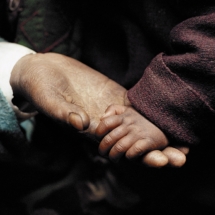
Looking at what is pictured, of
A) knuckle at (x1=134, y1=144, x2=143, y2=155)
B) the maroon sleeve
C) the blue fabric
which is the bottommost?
the blue fabric

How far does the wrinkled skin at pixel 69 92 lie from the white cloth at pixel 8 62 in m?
0.01

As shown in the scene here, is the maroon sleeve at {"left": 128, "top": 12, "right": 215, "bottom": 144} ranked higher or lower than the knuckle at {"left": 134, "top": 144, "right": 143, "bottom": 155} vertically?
higher

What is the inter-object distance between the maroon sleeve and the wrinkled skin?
0.04 m

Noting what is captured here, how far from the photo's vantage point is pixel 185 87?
48 cm

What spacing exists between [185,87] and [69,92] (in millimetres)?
184

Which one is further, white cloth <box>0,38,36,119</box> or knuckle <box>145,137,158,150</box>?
white cloth <box>0,38,36,119</box>

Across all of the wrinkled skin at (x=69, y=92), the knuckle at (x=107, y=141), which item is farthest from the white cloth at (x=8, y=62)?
the knuckle at (x=107, y=141)

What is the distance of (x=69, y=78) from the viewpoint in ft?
1.84

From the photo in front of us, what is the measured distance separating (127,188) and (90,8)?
1.49 ft

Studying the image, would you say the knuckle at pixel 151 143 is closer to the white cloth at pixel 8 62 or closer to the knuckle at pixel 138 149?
the knuckle at pixel 138 149

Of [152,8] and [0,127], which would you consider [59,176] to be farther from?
[152,8]

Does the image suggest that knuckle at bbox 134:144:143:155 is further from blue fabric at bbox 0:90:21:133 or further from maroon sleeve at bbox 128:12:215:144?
blue fabric at bbox 0:90:21:133

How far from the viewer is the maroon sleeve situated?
0.47 meters

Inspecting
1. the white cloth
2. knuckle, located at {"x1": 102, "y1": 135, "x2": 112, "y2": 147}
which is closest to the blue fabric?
the white cloth
